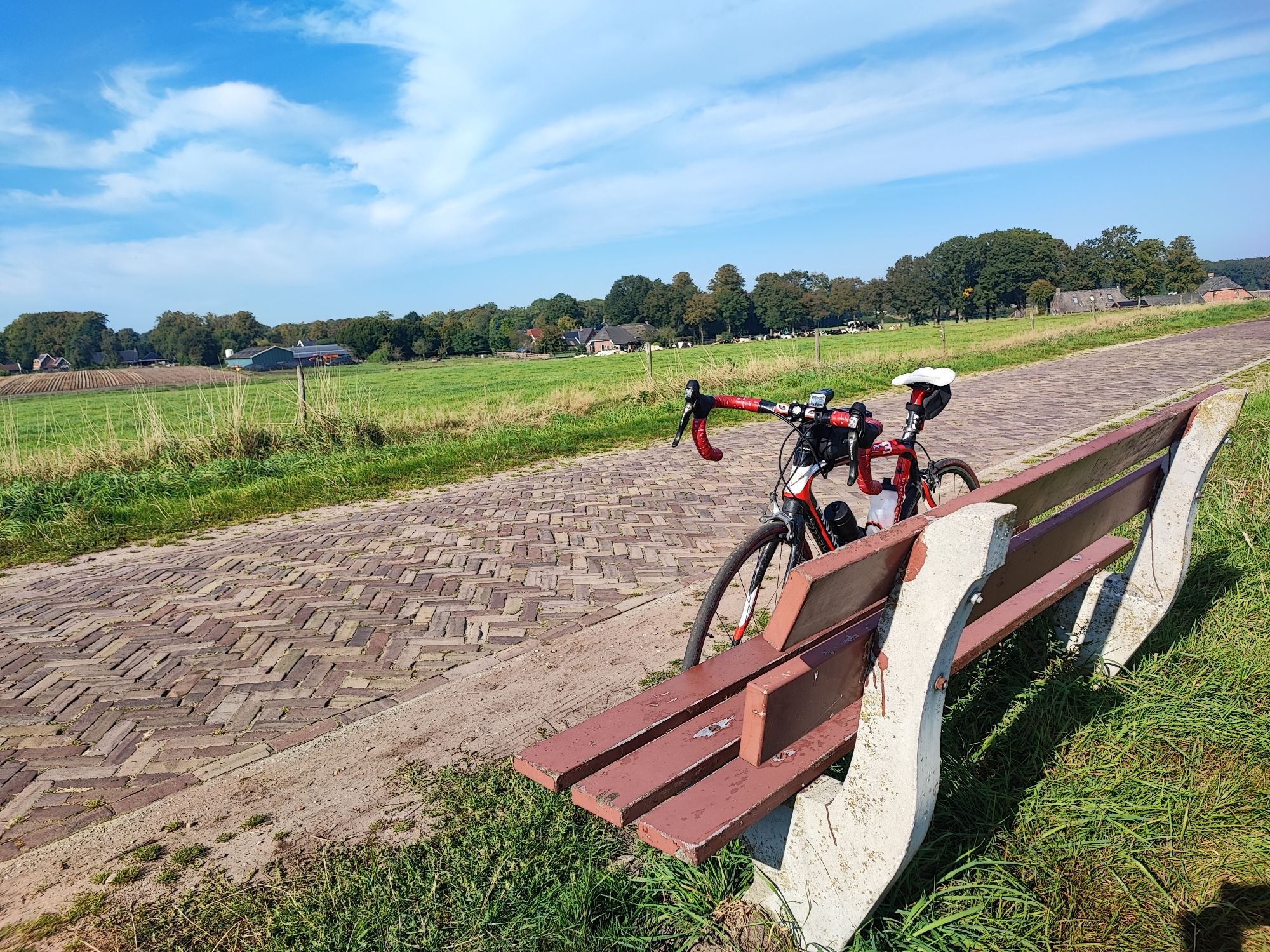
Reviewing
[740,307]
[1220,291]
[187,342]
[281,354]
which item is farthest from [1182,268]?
[187,342]

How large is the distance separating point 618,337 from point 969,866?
104293 mm

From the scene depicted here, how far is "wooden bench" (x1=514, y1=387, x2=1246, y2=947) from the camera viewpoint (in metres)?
1.55

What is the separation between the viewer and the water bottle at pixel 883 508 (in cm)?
375

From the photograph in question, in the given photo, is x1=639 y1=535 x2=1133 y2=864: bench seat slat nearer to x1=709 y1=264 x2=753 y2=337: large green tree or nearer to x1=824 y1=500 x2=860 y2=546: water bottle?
x1=824 y1=500 x2=860 y2=546: water bottle

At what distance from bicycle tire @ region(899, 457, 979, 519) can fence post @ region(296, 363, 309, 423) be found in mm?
8706

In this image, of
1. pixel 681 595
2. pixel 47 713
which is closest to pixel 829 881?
pixel 681 595

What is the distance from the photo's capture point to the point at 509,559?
5668 millimetres

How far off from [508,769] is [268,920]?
943 mm

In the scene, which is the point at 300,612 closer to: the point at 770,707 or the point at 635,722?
the point at 635,722

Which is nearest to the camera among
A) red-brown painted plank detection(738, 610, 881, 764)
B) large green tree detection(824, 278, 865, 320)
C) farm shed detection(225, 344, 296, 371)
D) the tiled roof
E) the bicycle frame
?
red-brown painted plank detection(738, 610, 881, 764)

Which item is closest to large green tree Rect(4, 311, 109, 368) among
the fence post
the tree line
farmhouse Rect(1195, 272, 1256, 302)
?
the tree line

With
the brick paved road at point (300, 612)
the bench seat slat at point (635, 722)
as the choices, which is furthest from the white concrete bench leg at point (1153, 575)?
the brick paved road at point (300, 612)

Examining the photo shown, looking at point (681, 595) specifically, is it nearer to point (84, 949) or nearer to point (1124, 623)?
point (1124, 623)

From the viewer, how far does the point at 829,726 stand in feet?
6.54
